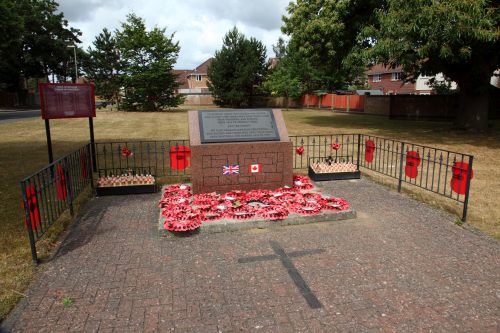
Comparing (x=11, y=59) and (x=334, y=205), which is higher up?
(x=11, y=59)

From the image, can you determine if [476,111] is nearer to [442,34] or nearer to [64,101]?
[442,34]

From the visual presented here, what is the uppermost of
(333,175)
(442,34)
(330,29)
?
(330,29)

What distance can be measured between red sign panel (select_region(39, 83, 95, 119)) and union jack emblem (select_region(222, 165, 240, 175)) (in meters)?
4.39

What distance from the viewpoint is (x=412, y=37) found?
40.6 ft

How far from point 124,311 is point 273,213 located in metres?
2.83

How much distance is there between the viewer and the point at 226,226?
18.1 ft

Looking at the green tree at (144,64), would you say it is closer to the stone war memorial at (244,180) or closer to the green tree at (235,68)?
Result: the green tree at (235,68)

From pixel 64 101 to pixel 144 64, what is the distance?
3035 cm

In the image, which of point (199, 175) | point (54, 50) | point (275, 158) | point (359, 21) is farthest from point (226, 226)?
point (54, 50)

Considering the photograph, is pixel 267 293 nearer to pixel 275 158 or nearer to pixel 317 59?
pixel 275 158

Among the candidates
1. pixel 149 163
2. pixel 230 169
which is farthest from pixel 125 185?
pixel 230 169

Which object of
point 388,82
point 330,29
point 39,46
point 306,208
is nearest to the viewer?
point 306,208

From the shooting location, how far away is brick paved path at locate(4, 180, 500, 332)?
339 centimetres

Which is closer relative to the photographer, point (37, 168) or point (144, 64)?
point (37, 168)
